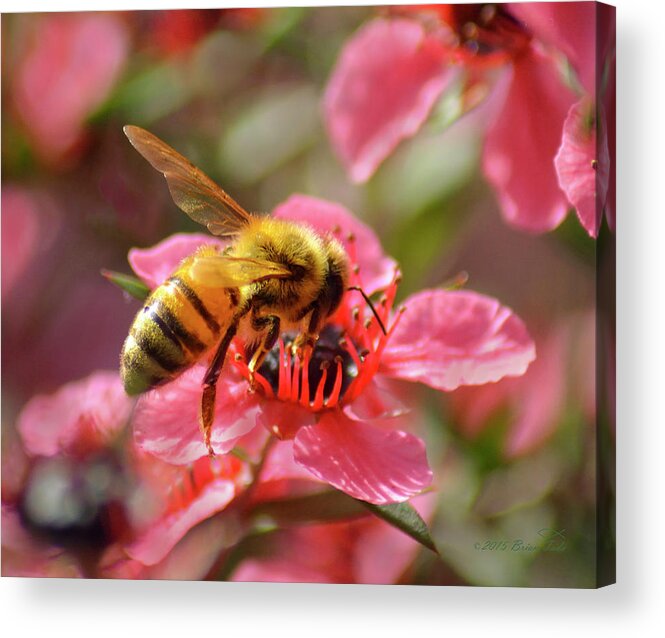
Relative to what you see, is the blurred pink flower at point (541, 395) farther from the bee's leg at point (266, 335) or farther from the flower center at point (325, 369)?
the bee's leg at point (266, 335)

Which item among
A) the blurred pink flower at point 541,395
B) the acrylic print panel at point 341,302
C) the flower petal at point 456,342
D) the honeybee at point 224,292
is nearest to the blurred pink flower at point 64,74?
the acrylic print panel at point 341,302

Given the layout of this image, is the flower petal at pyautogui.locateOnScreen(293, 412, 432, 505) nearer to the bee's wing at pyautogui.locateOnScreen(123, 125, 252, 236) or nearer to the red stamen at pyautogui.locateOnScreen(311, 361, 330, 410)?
the red stamen at pyautogui.locateOnScreen(311, 361, 330, 410)

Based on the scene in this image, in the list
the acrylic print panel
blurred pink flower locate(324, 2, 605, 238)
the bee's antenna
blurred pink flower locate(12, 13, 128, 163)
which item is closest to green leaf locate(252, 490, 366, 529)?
the acrylic print panel

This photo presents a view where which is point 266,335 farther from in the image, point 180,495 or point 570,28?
point 570,28

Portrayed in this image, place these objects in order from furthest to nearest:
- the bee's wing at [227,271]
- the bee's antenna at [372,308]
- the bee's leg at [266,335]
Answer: the bee's antenna at [372,308] < the bee's leg at [266,335] < the bee's wing at [227,271]

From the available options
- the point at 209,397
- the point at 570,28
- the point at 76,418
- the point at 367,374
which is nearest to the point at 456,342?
the point at 367,374
